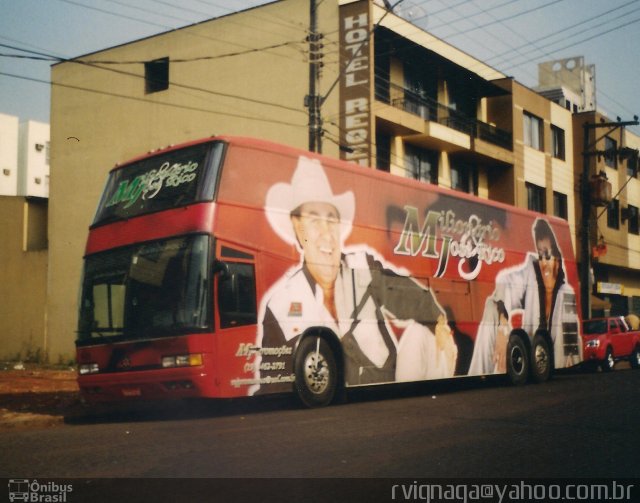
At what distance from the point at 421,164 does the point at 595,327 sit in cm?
867

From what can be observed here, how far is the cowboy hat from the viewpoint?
12.7 m

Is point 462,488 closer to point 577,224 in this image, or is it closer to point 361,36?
point 361,36

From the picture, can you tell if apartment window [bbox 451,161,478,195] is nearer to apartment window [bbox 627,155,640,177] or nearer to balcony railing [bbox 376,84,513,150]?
balcony railing [bbox 376,84,513,150]

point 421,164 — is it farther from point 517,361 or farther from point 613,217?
point 613,217

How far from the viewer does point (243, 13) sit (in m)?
30.1

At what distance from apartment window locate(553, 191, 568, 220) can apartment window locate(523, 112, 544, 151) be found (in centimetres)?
296

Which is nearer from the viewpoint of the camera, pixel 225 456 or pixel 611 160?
pixel 225 456

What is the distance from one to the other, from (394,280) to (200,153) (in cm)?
457

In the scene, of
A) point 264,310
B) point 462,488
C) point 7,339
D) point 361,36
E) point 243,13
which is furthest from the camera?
point 7,339

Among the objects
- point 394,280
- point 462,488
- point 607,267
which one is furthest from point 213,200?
point 607,267

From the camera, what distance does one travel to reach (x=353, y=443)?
8383 mm

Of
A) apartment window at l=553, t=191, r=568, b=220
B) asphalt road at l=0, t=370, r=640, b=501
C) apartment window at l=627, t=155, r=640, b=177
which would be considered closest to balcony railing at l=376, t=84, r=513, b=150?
apartment window at l=553, t=191, r=568, b=220

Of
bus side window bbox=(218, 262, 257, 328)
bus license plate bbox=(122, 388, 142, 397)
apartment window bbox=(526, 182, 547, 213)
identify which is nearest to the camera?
bus side window bbox=(218, 262, 257, 328)

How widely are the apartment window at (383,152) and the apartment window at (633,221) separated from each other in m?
25.1
